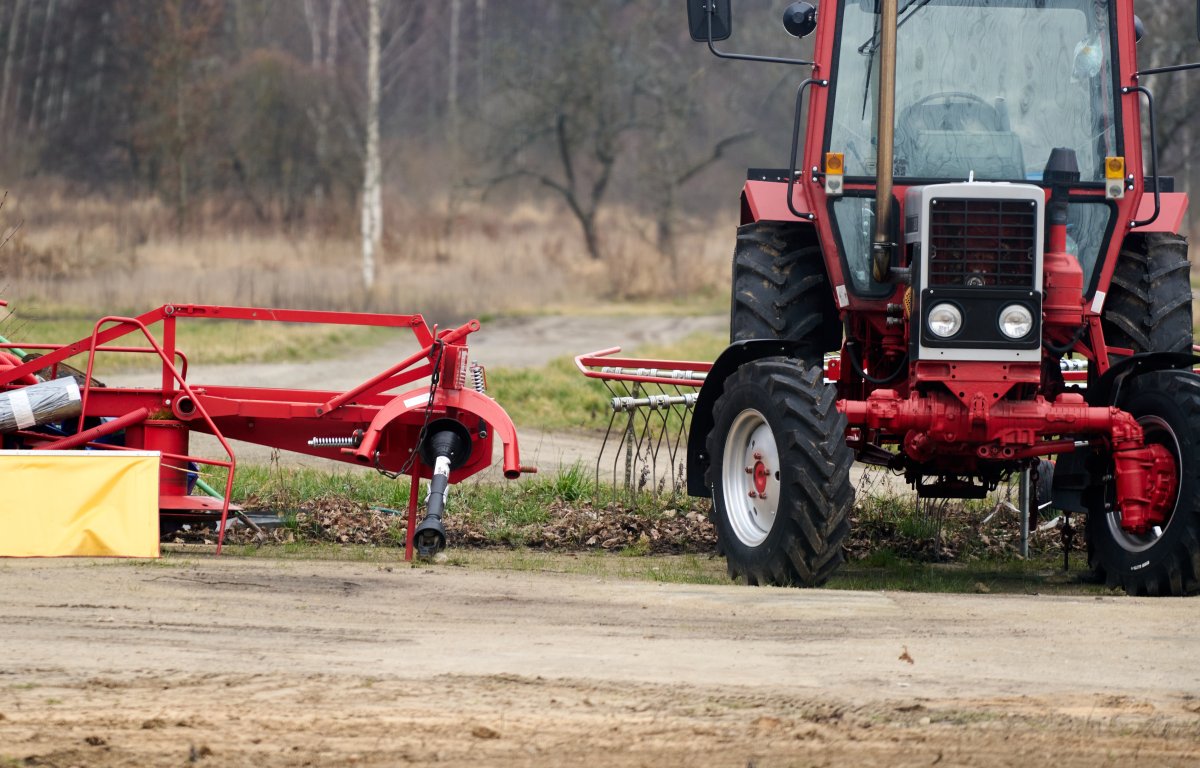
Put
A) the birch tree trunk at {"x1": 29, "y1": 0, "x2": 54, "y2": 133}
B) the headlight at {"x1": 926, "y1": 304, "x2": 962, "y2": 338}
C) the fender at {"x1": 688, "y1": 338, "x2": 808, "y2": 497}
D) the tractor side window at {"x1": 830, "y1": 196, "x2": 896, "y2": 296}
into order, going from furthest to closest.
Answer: the birch tree trunk at {"x1": 29, "y1": 0, "x2": 54, "y2": 133} → the tractor side window at {"x1": 830, "y1": 196, "x2": 896, "y2": 296} → the fender at {"x1": 688, "y1": 338, "x2": 808, "y2": 497} → the headlight at {"x1": 926, "y1": 304, "x2": 962, "y2": 338}

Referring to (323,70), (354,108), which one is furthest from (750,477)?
(323,70)

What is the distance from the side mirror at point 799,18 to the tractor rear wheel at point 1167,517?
2285mm

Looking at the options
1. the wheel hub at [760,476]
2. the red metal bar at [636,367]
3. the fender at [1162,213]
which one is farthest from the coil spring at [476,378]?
the fender at [1162,213]

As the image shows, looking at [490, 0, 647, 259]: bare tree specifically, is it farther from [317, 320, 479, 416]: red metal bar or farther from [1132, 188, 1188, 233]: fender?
[1132, 188, 1188, 233]: fender

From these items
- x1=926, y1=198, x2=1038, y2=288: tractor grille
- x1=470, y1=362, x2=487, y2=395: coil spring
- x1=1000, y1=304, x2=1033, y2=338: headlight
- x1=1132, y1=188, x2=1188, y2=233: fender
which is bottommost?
x1=470, y1=362, x2=487, y2=395: coil spring

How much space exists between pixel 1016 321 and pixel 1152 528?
3.67ft

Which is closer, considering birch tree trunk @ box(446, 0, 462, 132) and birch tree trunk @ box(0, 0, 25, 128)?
birch tree trunk @ box(0, 0, 25, 128)

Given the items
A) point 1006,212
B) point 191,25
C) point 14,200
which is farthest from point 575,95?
point 1006,212

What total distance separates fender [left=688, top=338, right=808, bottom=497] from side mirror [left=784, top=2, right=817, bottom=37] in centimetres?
152

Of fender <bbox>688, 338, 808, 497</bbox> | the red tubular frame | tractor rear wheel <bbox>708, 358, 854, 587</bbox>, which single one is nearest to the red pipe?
the red tubular frame

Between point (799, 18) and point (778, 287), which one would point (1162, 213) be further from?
point (799, 18)

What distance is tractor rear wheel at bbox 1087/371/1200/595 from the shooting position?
21.6 ft

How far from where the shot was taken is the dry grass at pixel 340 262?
2709 cm

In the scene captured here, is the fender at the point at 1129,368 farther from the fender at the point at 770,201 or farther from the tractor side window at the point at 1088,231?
the fender at the point at 770,201
